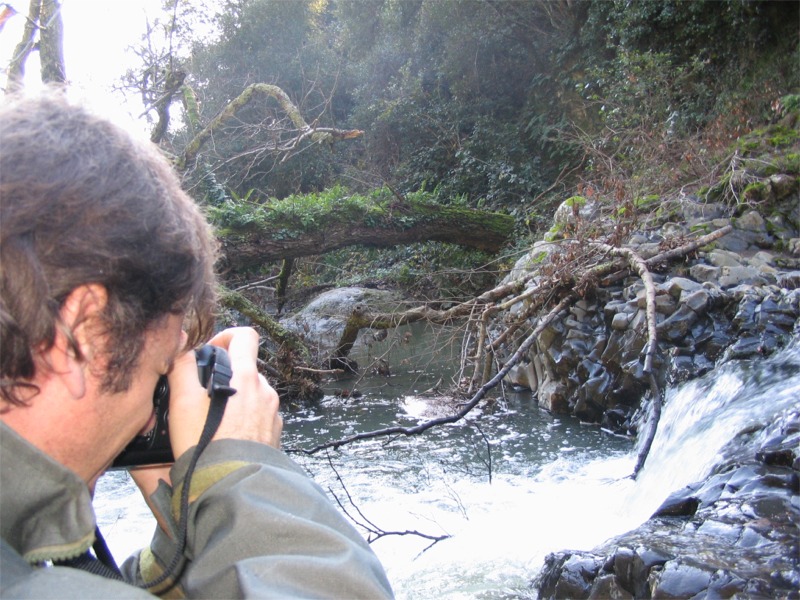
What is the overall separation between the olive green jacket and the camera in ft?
0.18

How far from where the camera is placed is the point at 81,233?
884mm

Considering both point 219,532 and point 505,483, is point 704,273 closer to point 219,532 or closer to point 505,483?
point 505,483

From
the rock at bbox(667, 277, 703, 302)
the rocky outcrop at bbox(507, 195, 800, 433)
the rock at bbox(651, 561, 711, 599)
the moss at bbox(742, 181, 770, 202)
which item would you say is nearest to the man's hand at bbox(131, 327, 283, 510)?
the rock at bbox(651, 561, 711, 599)

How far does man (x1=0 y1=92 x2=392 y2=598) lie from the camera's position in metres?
0.85

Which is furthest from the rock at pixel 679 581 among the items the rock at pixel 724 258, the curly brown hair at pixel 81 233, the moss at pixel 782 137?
the moss at pixel 782 137

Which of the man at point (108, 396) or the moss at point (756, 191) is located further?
the moss at point (756, 191)

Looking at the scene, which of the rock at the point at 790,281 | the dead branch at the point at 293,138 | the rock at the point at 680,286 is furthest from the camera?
the dead branch at the point at 293,138

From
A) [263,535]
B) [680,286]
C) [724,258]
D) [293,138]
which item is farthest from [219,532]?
[293,138]

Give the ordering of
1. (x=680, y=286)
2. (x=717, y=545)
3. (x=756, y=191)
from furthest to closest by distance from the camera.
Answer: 1. (x=756, y=191)
2. (x=680, y=286)
3. (x=717, y=545)

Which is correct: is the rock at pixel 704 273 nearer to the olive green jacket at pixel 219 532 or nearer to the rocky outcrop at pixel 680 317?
the rocky outcrop at pixel 680 317

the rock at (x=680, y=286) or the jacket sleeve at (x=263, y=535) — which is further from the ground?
the jacket sleeve at (x=263, y=535)

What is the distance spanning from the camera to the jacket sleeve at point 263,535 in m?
0.88

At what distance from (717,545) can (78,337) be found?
2.24 metres

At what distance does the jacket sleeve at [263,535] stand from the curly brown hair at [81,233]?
19cm
